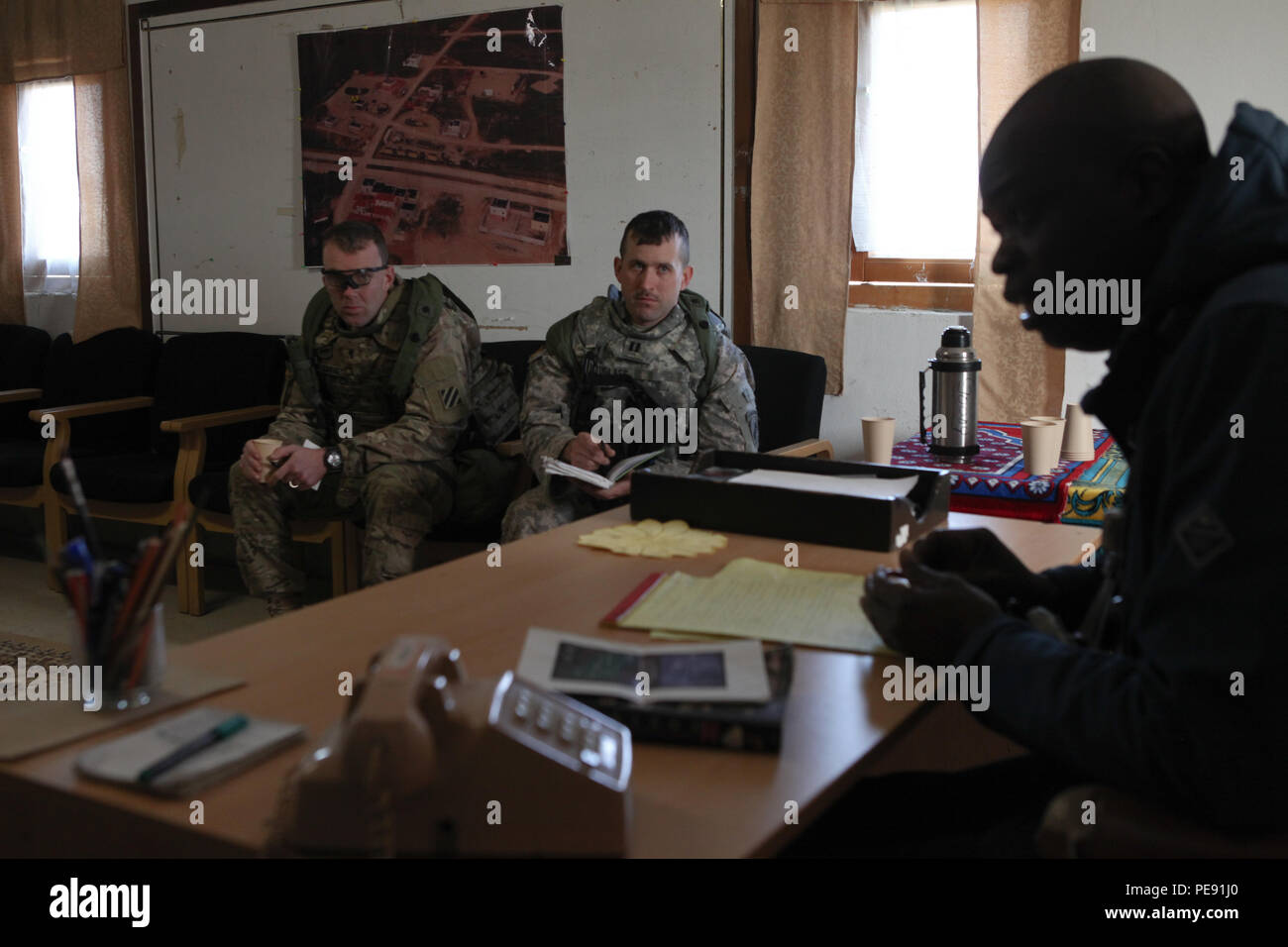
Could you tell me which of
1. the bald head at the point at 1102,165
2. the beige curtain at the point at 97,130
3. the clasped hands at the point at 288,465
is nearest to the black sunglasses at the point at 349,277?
the clasped hands at the point at 288,465

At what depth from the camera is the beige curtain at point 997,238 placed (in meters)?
3.38

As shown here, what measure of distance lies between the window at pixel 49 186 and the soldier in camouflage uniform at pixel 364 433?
2378mm

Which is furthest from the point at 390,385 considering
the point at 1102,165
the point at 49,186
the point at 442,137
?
the point at 49,186

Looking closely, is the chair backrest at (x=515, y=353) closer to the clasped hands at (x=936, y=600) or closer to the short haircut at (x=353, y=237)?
the short haircut at (x=353, y=237)

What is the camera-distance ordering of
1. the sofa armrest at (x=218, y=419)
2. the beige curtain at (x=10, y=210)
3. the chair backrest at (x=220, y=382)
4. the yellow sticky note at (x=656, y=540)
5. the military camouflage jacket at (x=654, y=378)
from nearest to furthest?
the yellow sticky note at (x=656, y=540)
the military camouflage jacket at (x=654, y=378)
the sofa armrest at (x=218, y=419)
the chair backrest at (x=220, y=382)
the beige curtain at (x=10, y=210)

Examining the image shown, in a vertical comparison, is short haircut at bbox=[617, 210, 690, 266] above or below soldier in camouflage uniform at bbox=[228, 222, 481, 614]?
above

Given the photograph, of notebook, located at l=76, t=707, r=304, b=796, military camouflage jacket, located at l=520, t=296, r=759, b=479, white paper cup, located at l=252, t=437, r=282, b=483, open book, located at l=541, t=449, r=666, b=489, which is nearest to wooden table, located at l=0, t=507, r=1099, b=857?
notebook, located at l=76, t=707, r=304, b=796

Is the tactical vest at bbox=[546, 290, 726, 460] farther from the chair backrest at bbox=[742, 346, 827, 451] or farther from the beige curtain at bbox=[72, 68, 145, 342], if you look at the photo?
the beige curtain at bbox=[72, 68, 145, 342]

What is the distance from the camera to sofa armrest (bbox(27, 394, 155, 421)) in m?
4.10

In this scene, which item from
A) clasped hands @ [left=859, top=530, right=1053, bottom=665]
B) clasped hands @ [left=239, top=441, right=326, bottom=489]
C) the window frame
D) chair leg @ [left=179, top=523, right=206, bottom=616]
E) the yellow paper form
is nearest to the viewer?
clasped hands @ [left=859, top=530, right=1053, bottom=665]

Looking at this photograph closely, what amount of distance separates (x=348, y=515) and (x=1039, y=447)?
2023 millimetres

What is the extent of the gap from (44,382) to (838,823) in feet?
15.2

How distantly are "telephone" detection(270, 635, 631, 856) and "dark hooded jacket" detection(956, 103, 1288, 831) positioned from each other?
17.2 inches

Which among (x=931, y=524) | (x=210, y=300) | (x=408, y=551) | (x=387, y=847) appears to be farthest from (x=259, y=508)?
(x=387, y=847)
